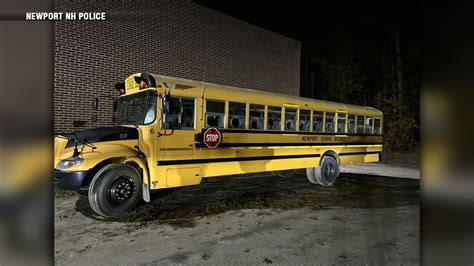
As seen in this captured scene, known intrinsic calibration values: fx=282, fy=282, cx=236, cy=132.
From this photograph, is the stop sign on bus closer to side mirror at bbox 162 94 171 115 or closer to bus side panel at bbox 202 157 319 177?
bus side panel at bbox 202 157 319 177

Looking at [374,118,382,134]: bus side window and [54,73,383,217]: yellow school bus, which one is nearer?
[54,73,383,217]: yellow school bus

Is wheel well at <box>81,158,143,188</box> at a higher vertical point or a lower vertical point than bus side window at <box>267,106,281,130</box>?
lower

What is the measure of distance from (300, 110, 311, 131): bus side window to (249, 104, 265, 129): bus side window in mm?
1460

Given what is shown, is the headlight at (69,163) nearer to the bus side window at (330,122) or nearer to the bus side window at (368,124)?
the bus side window at (330,122)

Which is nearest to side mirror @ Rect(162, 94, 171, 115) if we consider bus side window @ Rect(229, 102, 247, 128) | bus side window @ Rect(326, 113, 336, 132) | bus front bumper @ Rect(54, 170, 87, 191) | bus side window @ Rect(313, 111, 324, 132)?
bus side window @ Rect(229, 102, 247, 128)

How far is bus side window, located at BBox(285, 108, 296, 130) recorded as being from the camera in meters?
7.68

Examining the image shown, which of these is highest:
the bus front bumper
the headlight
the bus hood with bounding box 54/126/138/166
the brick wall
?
the brick wall

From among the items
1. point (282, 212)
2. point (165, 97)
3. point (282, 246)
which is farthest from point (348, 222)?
A: point (165, 97)

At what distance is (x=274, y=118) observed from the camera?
7410 mm

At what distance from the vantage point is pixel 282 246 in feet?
12.9

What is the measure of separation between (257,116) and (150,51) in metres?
5.20

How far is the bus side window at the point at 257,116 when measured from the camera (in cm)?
698

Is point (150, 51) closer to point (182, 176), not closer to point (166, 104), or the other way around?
point (166, 104)

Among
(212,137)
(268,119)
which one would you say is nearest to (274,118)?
(268,119)
